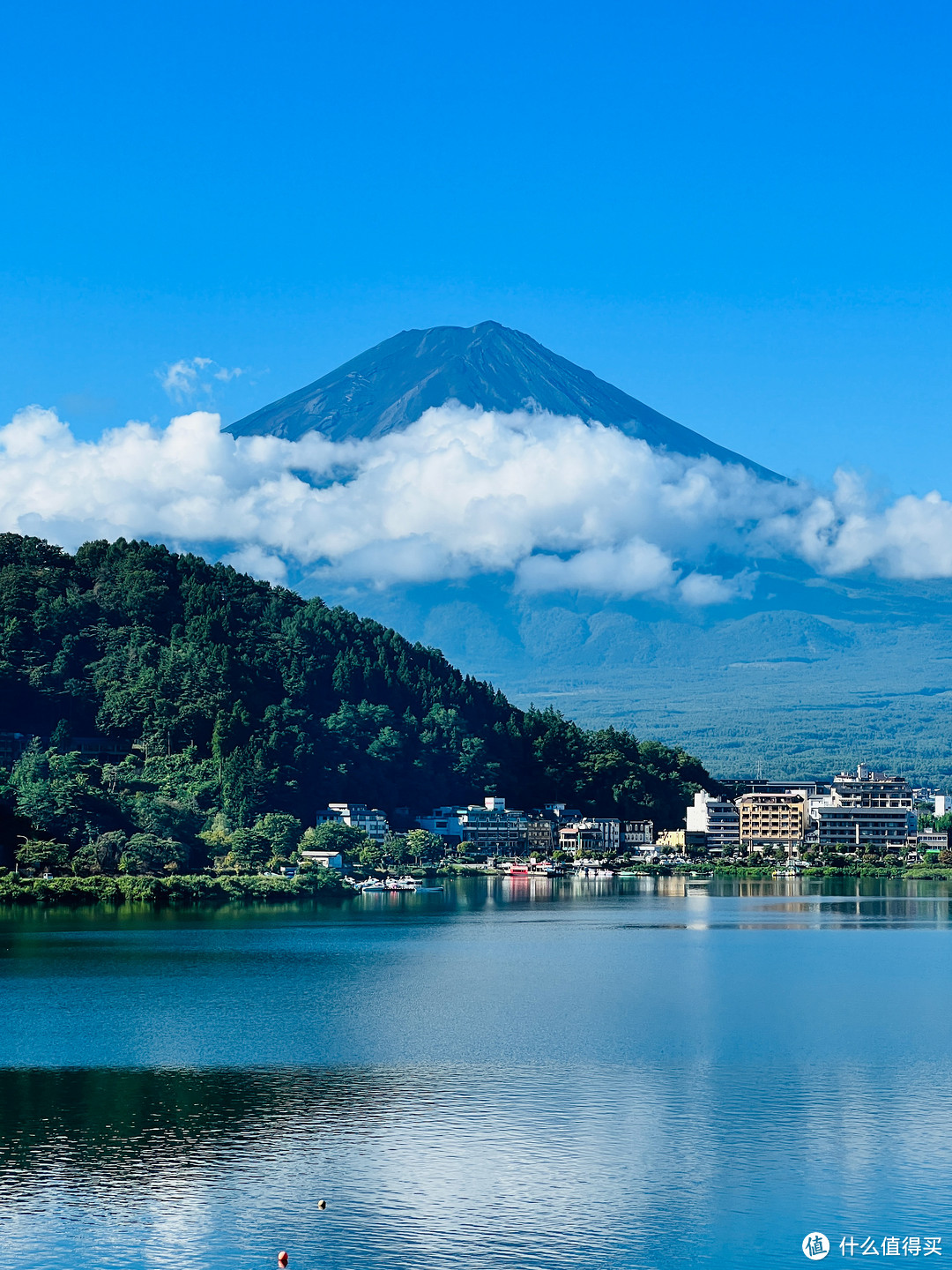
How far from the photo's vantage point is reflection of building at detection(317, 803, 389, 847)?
105m

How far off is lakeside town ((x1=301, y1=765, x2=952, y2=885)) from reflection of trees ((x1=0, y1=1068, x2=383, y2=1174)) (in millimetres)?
72247

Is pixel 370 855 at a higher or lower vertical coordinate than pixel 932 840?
higher

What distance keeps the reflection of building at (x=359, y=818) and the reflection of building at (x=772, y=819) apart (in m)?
38.0

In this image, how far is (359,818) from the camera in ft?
349

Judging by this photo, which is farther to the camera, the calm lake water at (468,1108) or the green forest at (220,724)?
the green forest at (220,724)

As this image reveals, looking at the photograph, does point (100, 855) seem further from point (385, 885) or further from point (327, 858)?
point (327, 858)

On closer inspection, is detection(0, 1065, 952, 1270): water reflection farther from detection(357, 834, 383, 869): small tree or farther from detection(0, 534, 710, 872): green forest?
detection(357, 834, 383, 869): small tree

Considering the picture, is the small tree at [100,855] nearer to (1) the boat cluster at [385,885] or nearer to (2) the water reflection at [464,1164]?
(1) the boat cluster at [385,885]

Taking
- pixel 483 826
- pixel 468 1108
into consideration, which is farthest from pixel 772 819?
pixel 468 1108

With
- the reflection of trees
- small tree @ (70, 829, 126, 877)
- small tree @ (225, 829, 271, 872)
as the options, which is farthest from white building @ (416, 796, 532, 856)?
the reflection of trees

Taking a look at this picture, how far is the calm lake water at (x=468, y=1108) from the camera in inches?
755

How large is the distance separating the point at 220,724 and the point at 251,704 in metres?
7.20

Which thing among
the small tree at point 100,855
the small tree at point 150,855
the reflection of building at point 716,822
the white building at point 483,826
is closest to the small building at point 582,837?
the white building at point 483,826

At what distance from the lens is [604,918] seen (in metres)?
64.6
